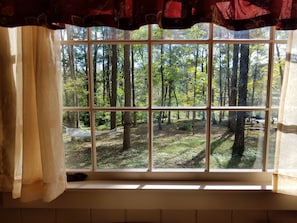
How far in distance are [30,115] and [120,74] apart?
1.31 ft

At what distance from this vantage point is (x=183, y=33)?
1128 millimetres

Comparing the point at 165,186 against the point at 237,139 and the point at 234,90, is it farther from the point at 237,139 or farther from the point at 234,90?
the point at 234,90

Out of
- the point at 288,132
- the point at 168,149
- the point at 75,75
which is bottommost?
the point at 168,149

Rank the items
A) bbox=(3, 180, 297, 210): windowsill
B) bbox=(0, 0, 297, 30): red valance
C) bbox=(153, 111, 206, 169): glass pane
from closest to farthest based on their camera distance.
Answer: bbox=(0, 0, 297, 30): red valance
bbox=(3, 180, 297, 210): windowsill
bbox=(153, 111, 206, 169): glass pane

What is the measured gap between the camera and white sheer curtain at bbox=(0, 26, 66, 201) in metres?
0.94

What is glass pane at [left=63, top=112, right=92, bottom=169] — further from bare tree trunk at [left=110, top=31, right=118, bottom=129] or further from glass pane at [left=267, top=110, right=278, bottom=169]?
glass pane at [left=267, top=110, right=278, bottom=169]

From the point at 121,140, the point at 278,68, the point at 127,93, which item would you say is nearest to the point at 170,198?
the point at 121,140

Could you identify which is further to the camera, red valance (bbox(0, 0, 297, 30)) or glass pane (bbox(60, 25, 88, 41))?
glass pane (bbox(60, 25, 88, 41))

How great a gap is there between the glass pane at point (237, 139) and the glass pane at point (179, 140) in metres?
0.06

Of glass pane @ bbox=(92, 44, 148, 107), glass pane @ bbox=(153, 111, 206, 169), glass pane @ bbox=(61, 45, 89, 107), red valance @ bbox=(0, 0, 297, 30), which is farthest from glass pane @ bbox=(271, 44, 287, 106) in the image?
glass pane @ bbox=(61, 45, 89, 107)

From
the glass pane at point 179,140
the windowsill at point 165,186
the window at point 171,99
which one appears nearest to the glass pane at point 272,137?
the window at point 171,99

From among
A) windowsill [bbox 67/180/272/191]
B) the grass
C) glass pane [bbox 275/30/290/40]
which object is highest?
glass pane [bbox 275/30/290/40]

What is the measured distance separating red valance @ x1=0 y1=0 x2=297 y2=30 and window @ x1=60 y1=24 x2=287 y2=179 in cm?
20

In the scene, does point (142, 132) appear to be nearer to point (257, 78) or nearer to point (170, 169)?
point (170, 169)
